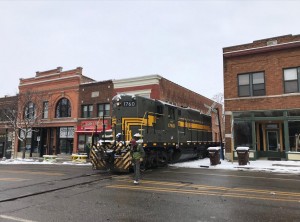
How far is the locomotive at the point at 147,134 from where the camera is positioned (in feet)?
51.7

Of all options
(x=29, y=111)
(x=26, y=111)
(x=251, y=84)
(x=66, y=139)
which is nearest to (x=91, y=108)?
(x=66, y=139)

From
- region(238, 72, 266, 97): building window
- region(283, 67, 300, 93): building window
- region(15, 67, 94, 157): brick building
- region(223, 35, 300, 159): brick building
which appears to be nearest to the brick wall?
region(15, 67, 94, 157): brick building

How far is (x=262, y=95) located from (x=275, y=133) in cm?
367

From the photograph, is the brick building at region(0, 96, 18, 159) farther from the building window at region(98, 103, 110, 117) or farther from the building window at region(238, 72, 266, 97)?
the building window at region(238, 72, 266, 97)

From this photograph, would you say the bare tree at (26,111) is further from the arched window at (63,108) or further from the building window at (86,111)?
the building window at (86,111)

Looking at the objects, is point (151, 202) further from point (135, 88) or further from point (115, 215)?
point (135, 88)

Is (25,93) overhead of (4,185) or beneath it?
overhead

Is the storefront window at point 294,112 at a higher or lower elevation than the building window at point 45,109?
lower

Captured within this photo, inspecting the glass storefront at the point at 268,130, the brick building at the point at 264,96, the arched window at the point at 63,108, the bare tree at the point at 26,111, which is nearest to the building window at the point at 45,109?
the bare tree at the point at 26,111

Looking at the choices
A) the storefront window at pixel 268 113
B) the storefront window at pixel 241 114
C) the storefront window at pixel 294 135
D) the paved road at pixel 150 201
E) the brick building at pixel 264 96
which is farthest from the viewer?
the storefront window at pixel 241 114

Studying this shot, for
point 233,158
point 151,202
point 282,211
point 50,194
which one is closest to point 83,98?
point 233,158

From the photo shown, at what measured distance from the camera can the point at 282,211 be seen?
7367 millimetres

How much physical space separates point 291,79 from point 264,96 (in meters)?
2.25

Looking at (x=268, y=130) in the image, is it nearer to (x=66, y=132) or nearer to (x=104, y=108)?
(x=104, y=108)
